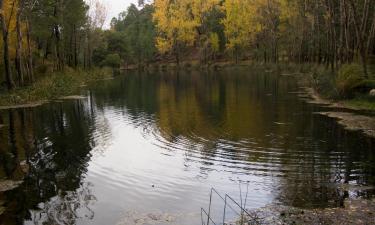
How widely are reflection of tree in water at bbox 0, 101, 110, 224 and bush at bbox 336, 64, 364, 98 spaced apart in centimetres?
1472

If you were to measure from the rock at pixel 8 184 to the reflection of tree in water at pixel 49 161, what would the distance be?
22 cm

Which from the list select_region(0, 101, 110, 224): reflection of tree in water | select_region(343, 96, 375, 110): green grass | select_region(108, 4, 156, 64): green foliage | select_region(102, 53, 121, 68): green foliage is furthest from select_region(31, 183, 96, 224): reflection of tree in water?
select_region(108, 4, 156, 64): green foliage

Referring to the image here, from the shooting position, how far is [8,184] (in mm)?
13188

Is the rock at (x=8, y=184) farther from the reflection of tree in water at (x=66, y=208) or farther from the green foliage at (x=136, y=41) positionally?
the green foliage at (x=136, y=41)

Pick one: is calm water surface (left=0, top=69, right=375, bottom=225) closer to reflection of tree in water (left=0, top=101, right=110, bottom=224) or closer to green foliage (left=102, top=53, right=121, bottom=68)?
reflection of tree in water (left=0, top=101, right=110, bottom=224)

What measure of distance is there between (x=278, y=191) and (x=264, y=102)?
19925 mm

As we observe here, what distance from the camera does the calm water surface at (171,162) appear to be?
11328 mm

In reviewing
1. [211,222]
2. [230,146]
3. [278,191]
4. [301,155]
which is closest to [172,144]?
[230,146]

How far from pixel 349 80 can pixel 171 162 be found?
16.1m

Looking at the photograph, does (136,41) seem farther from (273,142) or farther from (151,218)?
(151,218)

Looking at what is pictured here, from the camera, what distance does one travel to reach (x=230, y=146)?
1731 centimetres

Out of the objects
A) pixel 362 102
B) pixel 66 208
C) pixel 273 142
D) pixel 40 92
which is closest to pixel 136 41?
pixel 40 92

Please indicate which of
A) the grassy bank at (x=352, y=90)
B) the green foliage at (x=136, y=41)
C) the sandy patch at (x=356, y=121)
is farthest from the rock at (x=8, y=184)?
the green foliage at (x=136, y=41)

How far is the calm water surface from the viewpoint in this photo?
37.2ft
